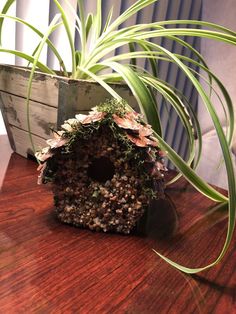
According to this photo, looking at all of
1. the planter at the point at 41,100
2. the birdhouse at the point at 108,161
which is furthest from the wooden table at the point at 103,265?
the planter at the point at 41,100

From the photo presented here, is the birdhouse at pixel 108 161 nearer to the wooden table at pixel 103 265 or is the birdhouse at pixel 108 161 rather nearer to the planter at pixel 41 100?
the wooden table at pixel 103 265

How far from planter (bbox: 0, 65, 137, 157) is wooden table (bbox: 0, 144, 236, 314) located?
0.16 metres

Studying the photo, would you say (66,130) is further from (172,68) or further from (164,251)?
(172,68)

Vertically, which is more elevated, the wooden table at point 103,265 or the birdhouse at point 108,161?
the birdhouse at point 108,161

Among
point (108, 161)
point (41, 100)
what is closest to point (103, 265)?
point (108, 161)

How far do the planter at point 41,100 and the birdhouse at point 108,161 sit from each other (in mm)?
135

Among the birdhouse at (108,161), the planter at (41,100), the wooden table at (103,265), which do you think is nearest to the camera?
the wooden table at (103,265)

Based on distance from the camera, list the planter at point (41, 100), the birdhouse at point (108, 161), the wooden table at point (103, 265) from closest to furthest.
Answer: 1. the wooden table at point (103, 265)
2. the birdhouse at point (108, 161)
3. the planter at point (41, 100)

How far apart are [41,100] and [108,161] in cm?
23

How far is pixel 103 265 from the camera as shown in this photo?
13.8 inches

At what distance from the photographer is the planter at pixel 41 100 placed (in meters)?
0.53

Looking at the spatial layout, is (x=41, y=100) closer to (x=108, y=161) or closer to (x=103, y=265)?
(x=108, y=161)

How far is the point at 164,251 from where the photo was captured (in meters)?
0.40

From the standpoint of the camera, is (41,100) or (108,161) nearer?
(108,161)
